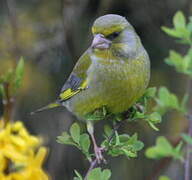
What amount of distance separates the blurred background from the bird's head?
1.75 m

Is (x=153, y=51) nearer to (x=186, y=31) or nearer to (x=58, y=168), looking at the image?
(x=58, y=168)

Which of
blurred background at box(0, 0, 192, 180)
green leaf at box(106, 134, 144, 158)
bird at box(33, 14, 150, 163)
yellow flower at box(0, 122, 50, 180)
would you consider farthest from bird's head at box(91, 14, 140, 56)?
blurred background at box(0, 0, 192, 180)

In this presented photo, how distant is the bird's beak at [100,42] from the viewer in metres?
3.29

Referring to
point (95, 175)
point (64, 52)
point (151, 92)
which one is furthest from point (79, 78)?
point (64, 52)

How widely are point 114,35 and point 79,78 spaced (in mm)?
514

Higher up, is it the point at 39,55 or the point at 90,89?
the point at 90,89

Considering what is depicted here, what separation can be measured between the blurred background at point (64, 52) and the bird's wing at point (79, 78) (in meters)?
1.35

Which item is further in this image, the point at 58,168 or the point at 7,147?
the point at 58,168

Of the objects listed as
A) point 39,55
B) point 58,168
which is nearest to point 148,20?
point 39,55

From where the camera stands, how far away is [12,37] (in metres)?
5.50

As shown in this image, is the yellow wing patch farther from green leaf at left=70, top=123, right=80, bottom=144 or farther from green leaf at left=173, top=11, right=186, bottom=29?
green leaf at left=70, top=123, right=80, bottom=144

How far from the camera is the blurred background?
536 cm

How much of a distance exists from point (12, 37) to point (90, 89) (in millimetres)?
2065

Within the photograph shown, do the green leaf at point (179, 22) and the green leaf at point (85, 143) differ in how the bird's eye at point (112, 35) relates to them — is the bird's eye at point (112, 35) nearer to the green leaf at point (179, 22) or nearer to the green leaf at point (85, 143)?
the green leaf at point (179, 22)
